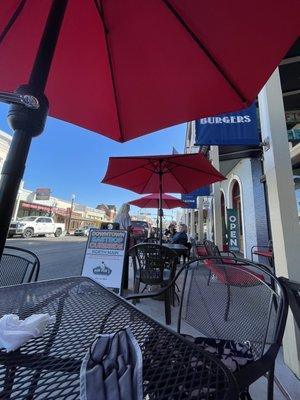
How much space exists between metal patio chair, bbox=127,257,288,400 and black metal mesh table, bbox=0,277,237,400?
27 cm

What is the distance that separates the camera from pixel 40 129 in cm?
89

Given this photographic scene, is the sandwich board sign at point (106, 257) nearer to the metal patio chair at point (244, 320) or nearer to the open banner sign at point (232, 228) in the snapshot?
the metal patio chair at point (244, 320)

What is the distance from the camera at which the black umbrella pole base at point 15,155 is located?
2.65ft

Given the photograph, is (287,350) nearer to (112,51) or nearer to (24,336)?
(24,336)

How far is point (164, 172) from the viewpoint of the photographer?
14.3 feet

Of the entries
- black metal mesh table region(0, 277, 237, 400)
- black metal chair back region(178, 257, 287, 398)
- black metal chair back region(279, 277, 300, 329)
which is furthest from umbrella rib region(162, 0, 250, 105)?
black metal mesh table region(0, 277, 237, 400)

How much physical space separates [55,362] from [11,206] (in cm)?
54

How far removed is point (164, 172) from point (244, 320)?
312 centimetres

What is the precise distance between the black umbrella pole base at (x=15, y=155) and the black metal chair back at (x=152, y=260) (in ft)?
7.23

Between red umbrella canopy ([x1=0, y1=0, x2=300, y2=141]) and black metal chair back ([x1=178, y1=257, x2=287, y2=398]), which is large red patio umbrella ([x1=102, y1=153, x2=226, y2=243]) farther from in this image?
black metal chair back ([x1=178, y1=257, x2=287, y2=398])

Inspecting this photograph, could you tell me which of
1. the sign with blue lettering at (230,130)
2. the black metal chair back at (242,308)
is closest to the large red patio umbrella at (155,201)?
the sign with blue lettering at (230,130)

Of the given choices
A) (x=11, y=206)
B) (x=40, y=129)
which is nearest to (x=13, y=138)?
(x=40, y=129)

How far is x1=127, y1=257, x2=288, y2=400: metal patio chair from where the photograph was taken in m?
1.02

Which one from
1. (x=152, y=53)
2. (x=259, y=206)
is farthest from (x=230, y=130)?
(x=259, y=206)
